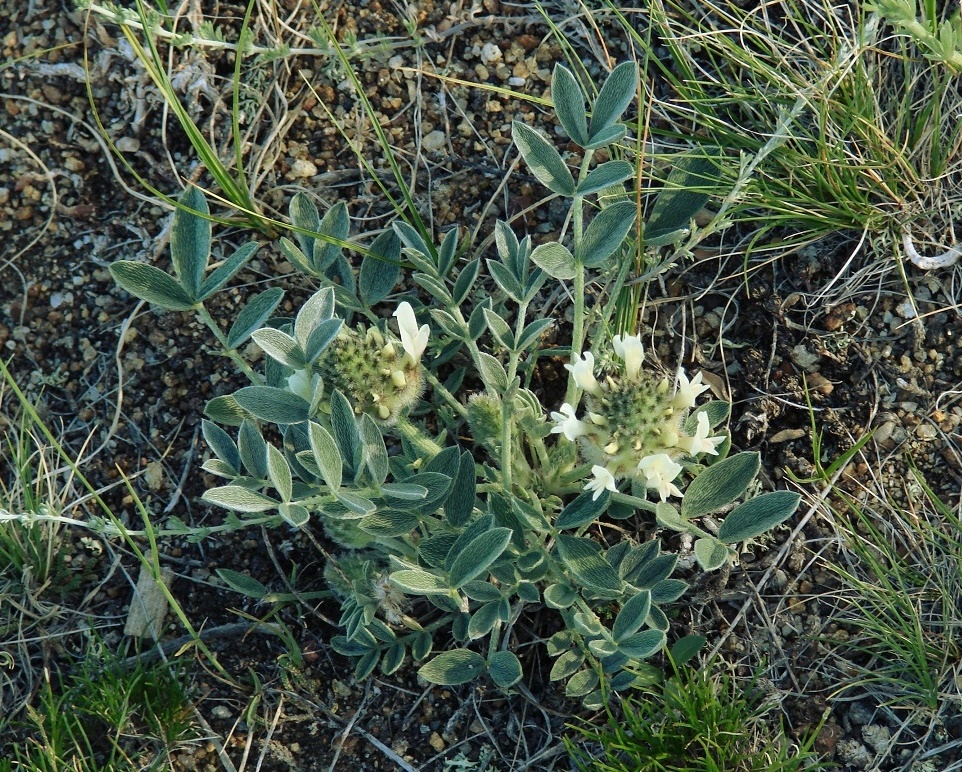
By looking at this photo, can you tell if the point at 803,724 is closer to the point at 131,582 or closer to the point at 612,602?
the point at 612,602

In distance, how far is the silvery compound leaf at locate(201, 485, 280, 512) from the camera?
196 cm

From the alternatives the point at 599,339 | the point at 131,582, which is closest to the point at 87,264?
the point at 131,582

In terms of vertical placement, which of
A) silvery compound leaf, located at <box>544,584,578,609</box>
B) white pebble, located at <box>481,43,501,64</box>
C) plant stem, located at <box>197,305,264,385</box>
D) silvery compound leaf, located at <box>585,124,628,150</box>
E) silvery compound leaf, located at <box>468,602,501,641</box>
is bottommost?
silvery compound leaf, located at <box>468,602,501,641</box>

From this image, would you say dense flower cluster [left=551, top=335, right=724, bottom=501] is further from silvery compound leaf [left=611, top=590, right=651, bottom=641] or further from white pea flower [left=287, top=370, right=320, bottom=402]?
white pea flower [left=287, top=370, right=320, bottom=402]

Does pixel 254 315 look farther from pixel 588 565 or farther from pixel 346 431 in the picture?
pixel 588 565

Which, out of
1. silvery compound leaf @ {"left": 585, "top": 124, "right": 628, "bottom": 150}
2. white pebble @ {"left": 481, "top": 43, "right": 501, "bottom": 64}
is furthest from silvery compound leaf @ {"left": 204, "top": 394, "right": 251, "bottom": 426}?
white pebble @ {"left": 481, "top": 43, "right": 501, "bottom": 64}

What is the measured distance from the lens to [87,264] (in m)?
3.01

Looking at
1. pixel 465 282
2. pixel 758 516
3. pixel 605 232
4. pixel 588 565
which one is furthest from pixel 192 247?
pixel 758 516

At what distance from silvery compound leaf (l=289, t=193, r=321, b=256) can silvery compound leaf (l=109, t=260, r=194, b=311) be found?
0.38m

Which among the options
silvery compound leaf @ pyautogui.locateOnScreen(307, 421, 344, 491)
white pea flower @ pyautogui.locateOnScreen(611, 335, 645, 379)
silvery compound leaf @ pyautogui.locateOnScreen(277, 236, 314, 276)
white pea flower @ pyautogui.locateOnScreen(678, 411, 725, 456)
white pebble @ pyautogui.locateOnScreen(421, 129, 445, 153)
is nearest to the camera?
silvery compound leaf @ pyautogui.locateOnScreen(307, 421, 344, 491)

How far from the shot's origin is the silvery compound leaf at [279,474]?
1952 millimetres

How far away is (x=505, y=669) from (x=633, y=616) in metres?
0.39

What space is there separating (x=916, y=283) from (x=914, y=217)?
7.2 inches

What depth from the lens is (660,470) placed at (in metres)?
2.02
